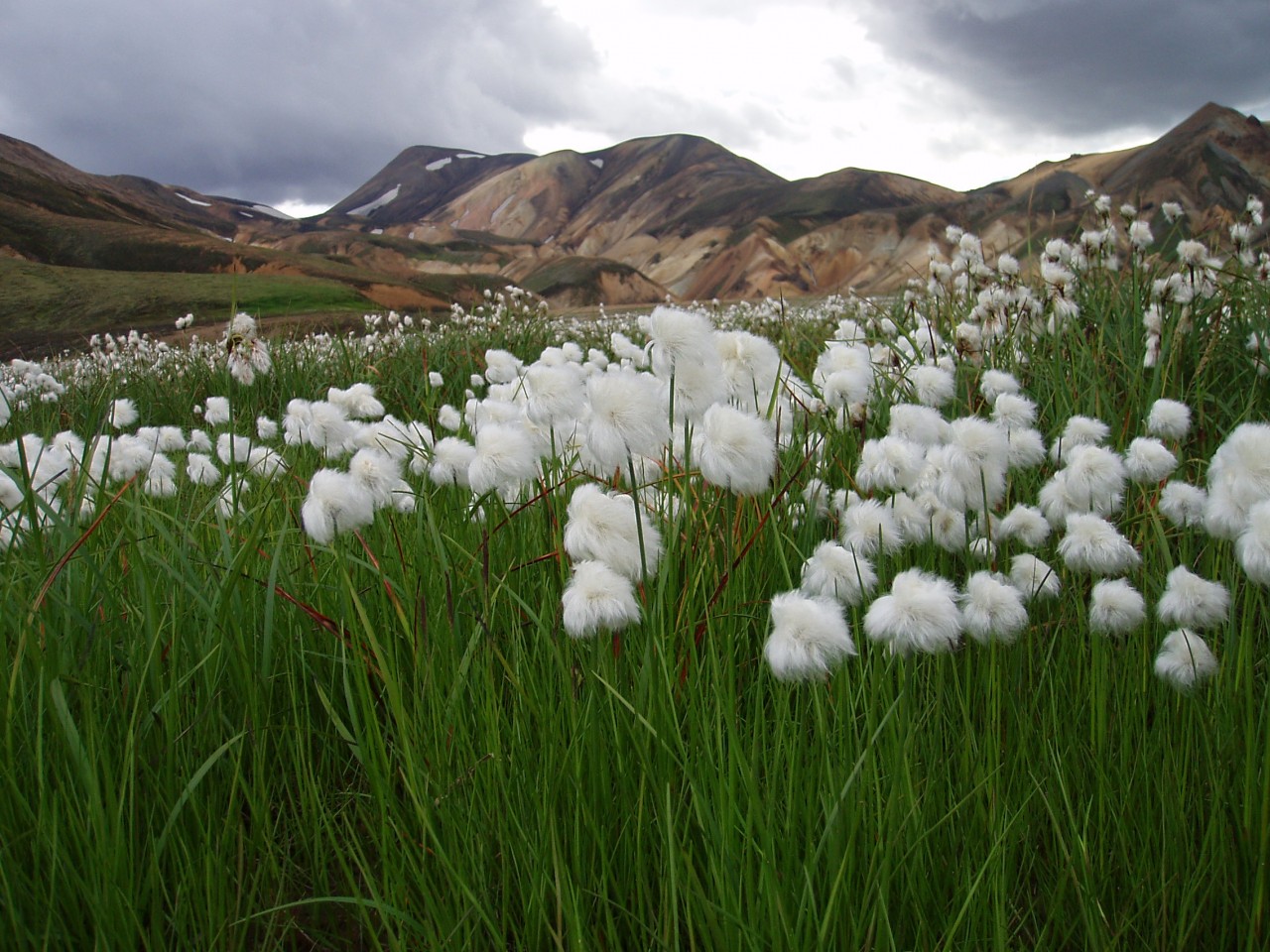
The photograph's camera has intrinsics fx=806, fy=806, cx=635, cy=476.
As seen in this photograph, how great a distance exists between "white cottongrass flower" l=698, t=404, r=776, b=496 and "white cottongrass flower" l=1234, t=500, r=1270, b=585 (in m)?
0.78

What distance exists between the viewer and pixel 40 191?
101ft

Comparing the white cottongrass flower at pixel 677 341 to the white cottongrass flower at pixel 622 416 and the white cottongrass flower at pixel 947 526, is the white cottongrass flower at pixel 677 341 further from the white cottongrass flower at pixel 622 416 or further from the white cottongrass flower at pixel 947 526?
the white cottongrass flower at pixel 947 526

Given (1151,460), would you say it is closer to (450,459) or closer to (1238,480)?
(1238,480)

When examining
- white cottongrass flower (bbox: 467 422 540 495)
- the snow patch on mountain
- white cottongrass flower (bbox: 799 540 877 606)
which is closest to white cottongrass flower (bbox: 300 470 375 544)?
white cottongrass flower (bbox: 467 422 540 495)

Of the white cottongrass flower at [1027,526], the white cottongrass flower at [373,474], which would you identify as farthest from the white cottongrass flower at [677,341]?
the white cottongrass flower at [1027,526]

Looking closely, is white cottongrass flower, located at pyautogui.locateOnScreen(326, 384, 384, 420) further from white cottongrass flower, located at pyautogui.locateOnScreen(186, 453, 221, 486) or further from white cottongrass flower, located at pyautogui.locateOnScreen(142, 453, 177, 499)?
white cottongrass flower, located at pyautogui.locateOnScreen(142, 453, 177, 499)

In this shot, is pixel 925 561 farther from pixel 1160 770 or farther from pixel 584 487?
pixel 584 487

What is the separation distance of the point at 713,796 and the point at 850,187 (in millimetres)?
71383

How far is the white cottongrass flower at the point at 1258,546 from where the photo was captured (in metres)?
1.29

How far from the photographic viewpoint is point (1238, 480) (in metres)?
1.44

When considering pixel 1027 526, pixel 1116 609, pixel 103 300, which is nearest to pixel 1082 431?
pixel 1027 526

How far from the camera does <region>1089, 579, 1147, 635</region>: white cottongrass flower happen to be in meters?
1.62

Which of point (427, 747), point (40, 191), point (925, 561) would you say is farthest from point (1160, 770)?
point (40, 191)

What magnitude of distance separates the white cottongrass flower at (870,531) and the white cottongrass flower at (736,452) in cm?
43
